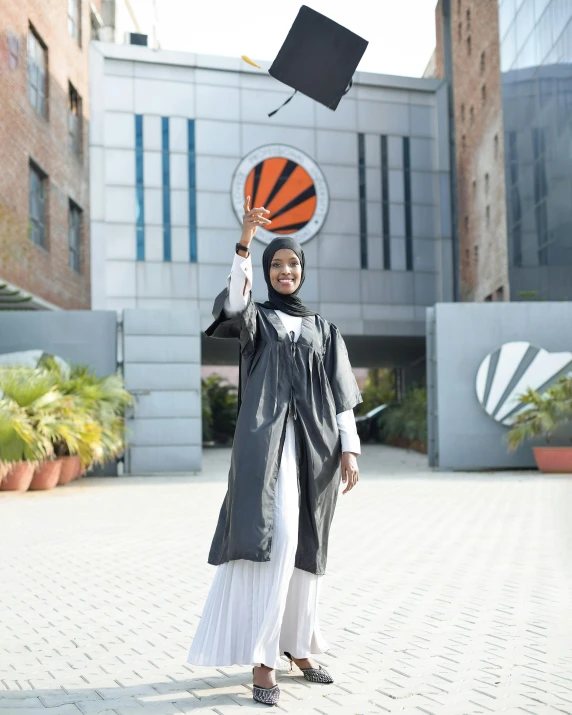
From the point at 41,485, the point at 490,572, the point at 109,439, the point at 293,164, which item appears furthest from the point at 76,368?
the point at 293,164

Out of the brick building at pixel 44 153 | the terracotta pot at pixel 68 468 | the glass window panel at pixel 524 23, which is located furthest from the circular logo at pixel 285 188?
the terracotta pot at pixel 68 468

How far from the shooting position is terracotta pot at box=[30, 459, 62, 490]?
13945 mm

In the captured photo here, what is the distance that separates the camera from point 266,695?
3865 millimetres

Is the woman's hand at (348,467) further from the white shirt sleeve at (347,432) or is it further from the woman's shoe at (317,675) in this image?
the woman's shoe at (317,675)

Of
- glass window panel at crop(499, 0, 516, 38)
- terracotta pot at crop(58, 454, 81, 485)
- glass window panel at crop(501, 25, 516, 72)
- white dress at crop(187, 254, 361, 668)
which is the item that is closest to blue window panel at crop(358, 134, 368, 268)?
glass window panel at crop(501, 25, 516, 72)

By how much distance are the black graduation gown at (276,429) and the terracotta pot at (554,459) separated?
12.7 m

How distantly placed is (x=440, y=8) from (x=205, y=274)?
14.5 meters

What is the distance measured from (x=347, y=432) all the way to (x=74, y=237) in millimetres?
23034

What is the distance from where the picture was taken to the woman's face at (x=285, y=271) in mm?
4359

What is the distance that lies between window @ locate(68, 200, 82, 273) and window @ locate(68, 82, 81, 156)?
157cm

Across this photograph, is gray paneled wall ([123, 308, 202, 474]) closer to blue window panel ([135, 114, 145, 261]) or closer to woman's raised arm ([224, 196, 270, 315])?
blue window panel ([135, 114, 145, 261])

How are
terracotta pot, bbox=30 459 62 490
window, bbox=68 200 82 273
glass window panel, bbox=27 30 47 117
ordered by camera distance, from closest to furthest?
terracotta pot, bbox=30 459 62 490
glass window panel, bbox=27 30 47 117
window, bbox=68 200 82 273

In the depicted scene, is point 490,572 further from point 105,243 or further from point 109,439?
point 105,243

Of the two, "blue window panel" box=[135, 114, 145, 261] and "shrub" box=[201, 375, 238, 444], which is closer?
"blue window panel" box=[135, 114, 145, 261]
